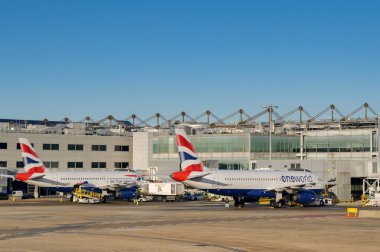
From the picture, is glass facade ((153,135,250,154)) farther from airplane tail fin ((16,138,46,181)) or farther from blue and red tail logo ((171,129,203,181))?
blue and red tail logo ((171,129,203,181))

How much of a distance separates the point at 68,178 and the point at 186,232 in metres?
68.3

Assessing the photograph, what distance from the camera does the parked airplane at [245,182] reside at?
101 meters

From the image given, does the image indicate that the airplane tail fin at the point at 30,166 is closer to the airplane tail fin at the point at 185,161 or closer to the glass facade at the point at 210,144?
the airplane tail fin at the point at 185,161

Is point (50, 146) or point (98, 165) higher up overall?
point (50, 146)

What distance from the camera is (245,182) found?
104438mm

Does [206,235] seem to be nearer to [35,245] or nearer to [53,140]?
[35,245]

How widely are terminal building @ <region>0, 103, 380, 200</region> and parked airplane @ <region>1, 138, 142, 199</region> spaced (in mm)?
21881

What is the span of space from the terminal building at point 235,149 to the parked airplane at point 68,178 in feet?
71.8

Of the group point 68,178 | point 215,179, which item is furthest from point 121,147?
point 215,179

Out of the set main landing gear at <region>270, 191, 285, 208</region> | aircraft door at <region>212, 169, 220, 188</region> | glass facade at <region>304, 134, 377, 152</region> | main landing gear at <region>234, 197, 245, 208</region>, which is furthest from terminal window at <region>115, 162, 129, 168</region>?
aircraft door at <region>212, 169, 220, 188</region>

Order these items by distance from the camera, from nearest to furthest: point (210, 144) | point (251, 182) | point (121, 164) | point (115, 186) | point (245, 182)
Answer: point (245, 182)
point (251, 182)
point (115, 186)
point (210, 144)
point (121, 164)

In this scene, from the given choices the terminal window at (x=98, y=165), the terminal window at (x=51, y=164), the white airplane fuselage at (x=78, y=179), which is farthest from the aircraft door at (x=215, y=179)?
the terminal window at (x=98, y=165)

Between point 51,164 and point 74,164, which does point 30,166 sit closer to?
point 51,164

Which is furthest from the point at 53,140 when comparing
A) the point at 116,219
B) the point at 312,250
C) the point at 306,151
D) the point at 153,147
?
the point at 312,250
